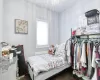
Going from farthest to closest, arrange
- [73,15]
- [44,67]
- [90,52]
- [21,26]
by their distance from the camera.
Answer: [73,15] → [21,26] → [44,67] → [90,52]

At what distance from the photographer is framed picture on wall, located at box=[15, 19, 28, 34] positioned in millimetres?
2792

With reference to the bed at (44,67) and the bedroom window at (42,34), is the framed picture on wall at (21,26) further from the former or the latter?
the bed at (44,67)

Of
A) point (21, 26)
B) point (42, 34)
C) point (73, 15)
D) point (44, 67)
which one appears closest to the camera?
point (44, 67)

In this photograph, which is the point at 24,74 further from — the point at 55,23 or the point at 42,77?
the point at 55,23

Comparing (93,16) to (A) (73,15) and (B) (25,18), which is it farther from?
(B) (25,18)

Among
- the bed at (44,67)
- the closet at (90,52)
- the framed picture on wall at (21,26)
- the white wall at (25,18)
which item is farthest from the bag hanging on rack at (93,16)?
the framed picture on wall at (21,26)

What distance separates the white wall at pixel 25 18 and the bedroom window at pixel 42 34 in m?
0.21

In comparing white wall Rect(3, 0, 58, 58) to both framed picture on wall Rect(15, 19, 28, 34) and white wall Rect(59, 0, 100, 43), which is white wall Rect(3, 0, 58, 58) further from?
white wall Rect(59, 0, 100, 43)

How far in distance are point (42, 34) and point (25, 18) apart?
1034 millimetres

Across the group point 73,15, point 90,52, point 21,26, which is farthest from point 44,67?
point 73,15

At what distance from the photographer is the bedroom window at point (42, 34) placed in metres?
3.44

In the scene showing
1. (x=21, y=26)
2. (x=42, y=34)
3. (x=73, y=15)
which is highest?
(x=73, y=15)

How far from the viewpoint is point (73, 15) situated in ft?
10.8

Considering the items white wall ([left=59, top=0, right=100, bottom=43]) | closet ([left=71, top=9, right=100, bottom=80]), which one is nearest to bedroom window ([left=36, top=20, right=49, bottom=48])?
white wall ([left=59, top=0, right=100, bottom=43])
